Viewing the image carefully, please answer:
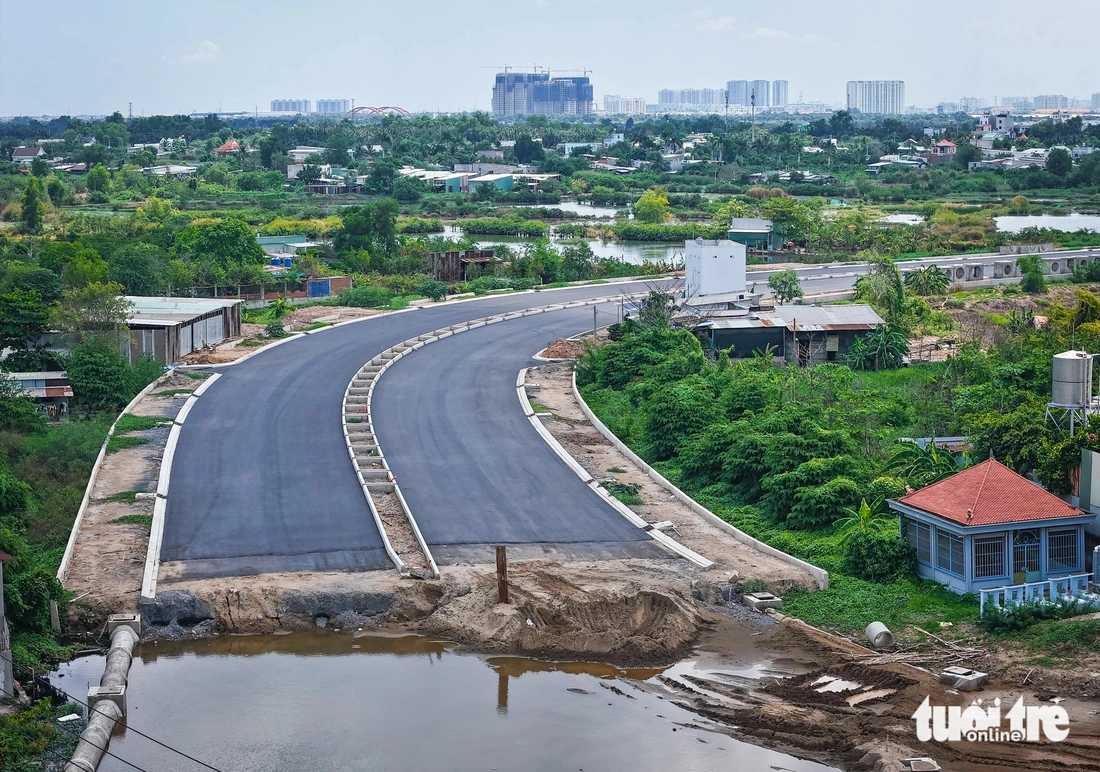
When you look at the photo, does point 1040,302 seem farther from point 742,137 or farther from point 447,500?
point 742,137

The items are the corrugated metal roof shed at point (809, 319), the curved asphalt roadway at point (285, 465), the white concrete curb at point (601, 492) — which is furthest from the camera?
the corrugated metal roof shed at point (809, 319)

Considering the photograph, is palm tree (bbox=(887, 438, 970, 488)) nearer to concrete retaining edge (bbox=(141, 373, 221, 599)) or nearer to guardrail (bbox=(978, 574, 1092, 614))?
guardrail (bbox=(978, 574, 1092, 614))

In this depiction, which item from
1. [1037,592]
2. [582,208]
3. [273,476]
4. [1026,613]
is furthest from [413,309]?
[582,208]

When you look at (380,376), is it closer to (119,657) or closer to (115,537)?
(115,537)

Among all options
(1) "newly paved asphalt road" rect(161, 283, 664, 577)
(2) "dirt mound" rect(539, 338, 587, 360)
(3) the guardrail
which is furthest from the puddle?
(2) "dirt mound" rect(539, 338, 587, 360)

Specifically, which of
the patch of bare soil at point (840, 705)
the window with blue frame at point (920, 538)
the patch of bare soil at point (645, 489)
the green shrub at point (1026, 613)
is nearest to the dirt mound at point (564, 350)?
the patch of bare soil at point (645, 489)

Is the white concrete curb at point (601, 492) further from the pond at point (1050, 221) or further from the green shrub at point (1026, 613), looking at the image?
the pond at point (1050, 221)
